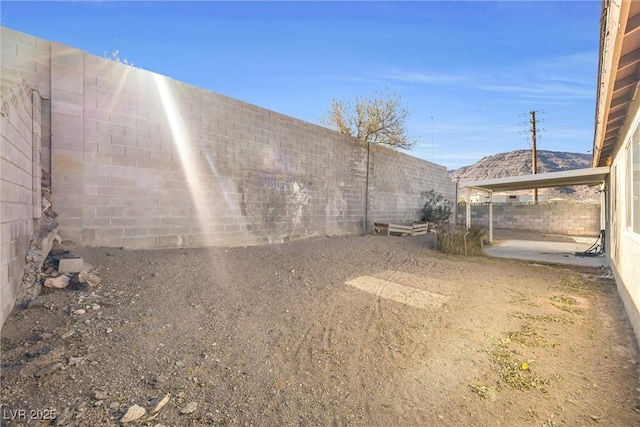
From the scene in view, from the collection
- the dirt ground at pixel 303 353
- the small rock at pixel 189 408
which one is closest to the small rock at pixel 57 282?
the dirt ground at pixel 303 353

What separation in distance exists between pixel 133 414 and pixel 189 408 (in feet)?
1.07

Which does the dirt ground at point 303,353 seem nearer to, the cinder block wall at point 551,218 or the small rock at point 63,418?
the small rock at point 63,418

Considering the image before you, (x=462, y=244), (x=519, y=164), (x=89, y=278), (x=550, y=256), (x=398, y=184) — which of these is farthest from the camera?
(x=519, y=164)

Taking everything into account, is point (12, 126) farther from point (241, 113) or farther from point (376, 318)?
point (241, 113)

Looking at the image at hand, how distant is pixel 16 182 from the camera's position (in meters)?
3.19

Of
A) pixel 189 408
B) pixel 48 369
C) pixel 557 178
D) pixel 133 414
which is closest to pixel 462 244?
pixel 557 178

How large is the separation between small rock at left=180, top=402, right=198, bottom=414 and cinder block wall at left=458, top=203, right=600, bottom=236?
17.7m

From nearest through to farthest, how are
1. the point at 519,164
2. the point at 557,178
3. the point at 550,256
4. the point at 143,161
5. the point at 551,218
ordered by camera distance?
the point at 143,161, the point at 550,256, the point at 557,178, the point at 551,218, the point at 519,164

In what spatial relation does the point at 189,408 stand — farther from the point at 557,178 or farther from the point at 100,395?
the point at 557,178

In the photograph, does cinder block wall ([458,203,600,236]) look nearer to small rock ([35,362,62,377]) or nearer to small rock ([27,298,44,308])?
small rock ([27,298,44,308])

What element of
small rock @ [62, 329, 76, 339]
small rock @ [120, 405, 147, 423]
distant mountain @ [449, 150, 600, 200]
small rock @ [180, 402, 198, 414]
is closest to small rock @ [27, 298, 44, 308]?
small rock @ [62, 329, 76, 339]

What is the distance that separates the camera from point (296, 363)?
9.10 feet

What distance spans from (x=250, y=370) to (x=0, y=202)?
244 cm

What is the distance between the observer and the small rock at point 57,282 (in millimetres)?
3520
